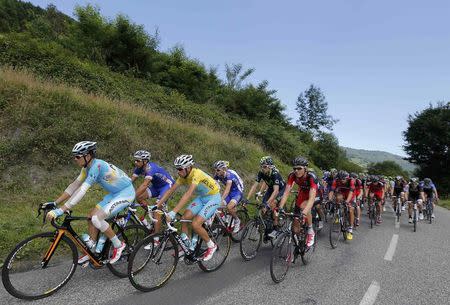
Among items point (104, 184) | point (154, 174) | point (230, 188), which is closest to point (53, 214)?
point (104, 184)

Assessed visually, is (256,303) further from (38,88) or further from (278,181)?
(38,88)

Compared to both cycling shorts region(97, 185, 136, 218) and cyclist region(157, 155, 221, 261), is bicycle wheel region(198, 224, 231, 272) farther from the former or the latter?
cycling shorts region(97, 185, 136, 218)

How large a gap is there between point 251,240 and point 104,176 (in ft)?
11.3

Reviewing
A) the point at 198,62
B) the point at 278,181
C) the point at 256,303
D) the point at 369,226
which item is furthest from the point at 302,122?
the point at 256,303

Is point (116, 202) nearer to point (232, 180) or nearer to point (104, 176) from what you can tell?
point (104, 176)

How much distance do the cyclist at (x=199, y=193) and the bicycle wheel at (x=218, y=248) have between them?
215 millimetres

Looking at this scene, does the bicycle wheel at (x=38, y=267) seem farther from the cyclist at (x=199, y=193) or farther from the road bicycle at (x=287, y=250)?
the road bicycle at (x=287, y=250)

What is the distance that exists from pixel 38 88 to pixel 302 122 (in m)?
55.7

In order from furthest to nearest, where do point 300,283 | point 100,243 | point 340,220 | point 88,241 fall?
point 340,220
point 300,283
point 100,243
point 88,241

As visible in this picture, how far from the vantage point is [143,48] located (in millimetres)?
22375

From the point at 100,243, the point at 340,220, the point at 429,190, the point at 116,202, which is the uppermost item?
the point at 429,190

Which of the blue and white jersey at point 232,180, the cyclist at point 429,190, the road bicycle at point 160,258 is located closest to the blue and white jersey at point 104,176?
the road bicycle at point 160,258

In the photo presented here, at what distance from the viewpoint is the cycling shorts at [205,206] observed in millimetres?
6324

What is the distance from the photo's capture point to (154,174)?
7625 mm
